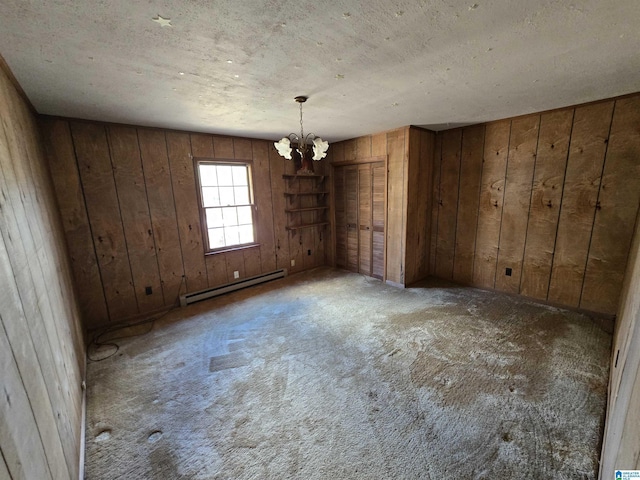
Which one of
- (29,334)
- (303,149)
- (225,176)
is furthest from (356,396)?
(225,176)

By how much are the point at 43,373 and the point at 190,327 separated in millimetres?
1971

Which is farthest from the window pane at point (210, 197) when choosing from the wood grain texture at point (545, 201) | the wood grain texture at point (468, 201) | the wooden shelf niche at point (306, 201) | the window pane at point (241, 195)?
→ the wood grain texture at point (545, 201)

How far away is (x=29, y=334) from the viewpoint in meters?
1.06

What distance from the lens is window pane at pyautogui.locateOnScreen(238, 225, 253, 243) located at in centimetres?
419

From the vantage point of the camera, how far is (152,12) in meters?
1.17

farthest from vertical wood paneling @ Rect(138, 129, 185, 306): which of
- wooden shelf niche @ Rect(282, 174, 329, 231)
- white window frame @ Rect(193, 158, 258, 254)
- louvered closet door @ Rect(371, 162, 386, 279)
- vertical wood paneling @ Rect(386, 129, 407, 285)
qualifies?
vertical wood paneling @ Rect(386, 129, 407, 285)

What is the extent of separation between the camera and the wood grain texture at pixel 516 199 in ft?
10.4

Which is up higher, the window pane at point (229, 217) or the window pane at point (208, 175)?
the window pane at point (208, 175)

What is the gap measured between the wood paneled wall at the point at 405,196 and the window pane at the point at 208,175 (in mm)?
2296

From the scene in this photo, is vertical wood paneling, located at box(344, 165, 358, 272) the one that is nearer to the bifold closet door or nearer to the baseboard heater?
the bifold closet door

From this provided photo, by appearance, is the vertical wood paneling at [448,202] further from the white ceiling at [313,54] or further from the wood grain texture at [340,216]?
the wood grain texture at [340,216]

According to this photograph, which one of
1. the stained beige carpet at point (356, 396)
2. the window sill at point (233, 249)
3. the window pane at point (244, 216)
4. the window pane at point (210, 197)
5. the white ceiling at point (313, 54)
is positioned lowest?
the stained beige carpet at point (356, 396)

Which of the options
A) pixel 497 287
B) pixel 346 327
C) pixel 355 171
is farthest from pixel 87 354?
pixel 497 287

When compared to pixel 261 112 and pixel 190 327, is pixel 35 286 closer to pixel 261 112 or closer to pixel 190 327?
pixel 190 327
